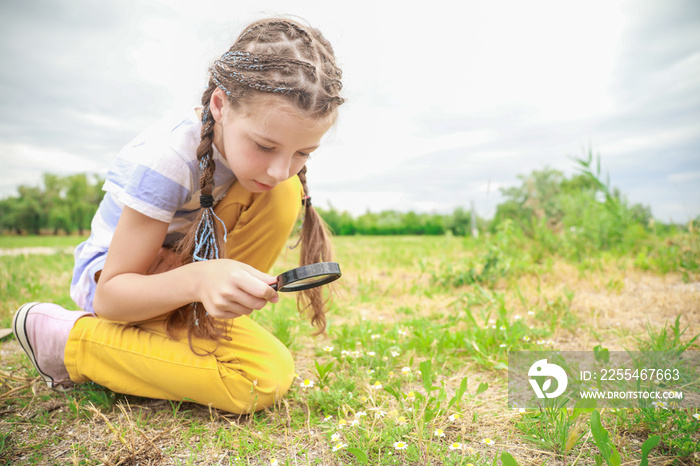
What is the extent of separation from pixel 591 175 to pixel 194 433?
4097 millimetres

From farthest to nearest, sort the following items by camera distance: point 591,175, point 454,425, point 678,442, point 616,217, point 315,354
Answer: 1. point 616,217
2. point 591,175
3. point 315,354
4. point 454,425
5. point 678,442

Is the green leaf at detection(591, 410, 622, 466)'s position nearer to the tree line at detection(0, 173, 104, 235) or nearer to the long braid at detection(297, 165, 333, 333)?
the long braid at detection(297, 165, 333, 333)

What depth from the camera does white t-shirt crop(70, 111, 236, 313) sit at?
1.66 m

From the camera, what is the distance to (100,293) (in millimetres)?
1722

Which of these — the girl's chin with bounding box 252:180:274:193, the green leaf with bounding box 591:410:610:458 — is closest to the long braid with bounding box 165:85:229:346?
the girl's chin with bounding box 252:180:274:193

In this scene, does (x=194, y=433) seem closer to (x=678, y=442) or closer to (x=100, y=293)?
(x=100, y=293)

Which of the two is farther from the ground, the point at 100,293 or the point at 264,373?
the point at 100,293

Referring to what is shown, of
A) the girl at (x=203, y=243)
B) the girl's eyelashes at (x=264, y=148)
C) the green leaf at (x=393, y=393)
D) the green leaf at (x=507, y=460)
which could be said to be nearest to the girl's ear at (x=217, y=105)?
the girl at (x=203, y=243)

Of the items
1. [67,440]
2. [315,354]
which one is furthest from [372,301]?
[67,440]

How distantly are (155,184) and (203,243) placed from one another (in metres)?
0.29

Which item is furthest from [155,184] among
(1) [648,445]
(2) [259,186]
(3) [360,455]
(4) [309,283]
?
(1) [648,445]

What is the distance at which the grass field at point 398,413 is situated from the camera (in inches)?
55.8

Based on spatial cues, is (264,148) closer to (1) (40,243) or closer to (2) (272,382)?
(2) (272,382)

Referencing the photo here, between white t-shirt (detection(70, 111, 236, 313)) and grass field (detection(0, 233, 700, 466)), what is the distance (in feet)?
2.04
